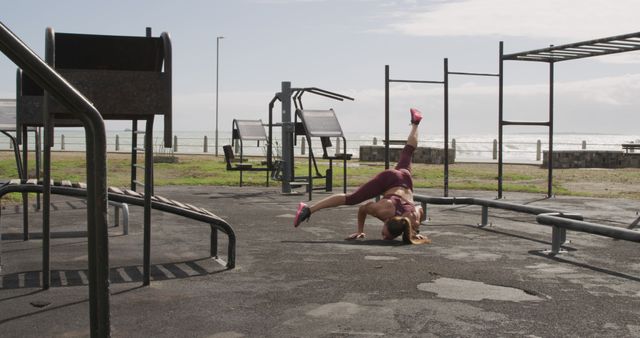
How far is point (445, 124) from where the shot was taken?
13000 mm

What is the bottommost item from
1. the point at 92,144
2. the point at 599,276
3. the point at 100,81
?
the point at 599,276

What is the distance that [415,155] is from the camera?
1111 inches

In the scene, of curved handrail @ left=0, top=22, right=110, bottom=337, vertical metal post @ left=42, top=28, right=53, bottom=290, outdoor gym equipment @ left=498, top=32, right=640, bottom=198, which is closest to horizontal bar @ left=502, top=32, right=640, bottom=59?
outdoor gym equipment @ left=498, top=32, right=640, bottom=198

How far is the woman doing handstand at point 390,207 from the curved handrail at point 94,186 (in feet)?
18.8

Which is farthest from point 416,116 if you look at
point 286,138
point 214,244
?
point 286,138

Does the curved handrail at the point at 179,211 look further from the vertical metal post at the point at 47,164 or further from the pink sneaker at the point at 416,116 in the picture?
the pink sneaker at the point at 416,116

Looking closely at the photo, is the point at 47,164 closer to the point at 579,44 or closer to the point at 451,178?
the point at 579,44

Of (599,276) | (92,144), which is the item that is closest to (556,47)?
(599,276)

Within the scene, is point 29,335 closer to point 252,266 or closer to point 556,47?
point 252,266

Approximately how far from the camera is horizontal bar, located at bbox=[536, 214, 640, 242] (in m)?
6.56

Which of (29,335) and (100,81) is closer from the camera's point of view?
(29,335)

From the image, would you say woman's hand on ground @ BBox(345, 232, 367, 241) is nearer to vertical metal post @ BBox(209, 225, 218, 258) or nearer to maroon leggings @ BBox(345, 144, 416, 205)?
maroon leggings @ BBox(345, 144, 416, 205)

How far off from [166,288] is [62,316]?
1012 mm

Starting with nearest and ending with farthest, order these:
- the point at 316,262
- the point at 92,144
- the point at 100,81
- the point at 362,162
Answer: the point at 92,144 → the point at 100,81 → the point at 316,262 → the point at 362,162
